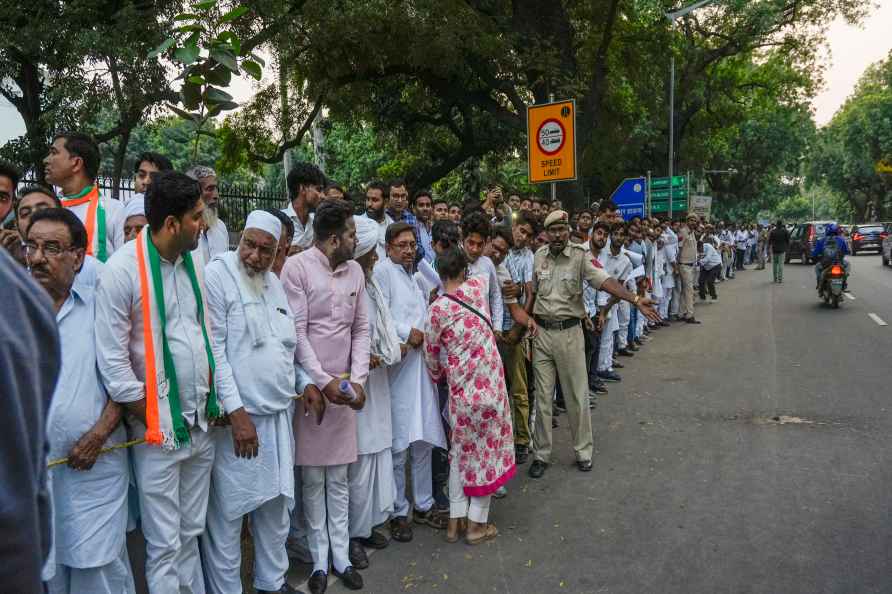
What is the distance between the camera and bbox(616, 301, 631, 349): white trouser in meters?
10.2

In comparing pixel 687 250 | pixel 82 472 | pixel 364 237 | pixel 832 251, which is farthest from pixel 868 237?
pixel 82 472

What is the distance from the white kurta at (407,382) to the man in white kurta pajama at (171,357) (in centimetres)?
161

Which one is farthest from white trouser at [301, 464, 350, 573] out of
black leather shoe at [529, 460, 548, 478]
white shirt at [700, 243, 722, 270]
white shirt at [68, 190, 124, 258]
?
white shirt at [700, 243, 722, 270]

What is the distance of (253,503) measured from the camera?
3350mm

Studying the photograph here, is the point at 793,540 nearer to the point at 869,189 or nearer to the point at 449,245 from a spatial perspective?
the point at 449,245

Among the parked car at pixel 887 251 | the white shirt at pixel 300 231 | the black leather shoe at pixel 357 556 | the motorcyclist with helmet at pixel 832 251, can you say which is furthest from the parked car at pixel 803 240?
the black leather shoe at pixel 357 556

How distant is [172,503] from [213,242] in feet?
7.53

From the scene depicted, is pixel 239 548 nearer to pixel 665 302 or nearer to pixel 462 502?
pixel 462 502

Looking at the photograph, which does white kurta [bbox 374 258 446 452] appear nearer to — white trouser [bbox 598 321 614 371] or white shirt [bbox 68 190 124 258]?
white shirt [bbox 68 190 124 258]

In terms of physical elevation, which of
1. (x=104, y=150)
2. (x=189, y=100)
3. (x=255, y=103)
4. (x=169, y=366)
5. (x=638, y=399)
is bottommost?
(x=638, y=399)

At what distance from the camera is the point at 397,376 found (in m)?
4.66

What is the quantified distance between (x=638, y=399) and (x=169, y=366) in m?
5.92

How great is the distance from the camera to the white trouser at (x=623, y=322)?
10.2m

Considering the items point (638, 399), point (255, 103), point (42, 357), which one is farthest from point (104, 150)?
point (42, 357)
